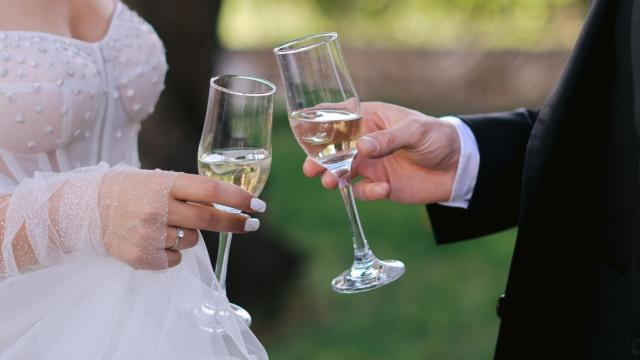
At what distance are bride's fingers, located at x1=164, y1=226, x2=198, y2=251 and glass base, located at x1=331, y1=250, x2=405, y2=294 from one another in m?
0.46

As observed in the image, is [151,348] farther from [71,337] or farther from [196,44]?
[196,44]

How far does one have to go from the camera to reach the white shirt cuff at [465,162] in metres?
2.46

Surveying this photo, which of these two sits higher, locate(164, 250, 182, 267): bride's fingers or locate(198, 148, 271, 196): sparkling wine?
locate(198, 148, 271, 196): sparkling wine

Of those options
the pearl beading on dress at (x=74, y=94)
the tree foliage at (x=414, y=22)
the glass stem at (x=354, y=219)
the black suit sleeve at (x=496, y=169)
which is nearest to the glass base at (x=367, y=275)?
the glass stem at (x=354, y=219)

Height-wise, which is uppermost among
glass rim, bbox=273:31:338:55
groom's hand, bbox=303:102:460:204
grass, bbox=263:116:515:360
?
glass rim, bbox=273:31:338:55

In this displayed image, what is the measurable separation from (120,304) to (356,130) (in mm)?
681

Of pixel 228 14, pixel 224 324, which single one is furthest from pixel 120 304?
pixel 228 14

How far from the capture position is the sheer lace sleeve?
5.34 ft

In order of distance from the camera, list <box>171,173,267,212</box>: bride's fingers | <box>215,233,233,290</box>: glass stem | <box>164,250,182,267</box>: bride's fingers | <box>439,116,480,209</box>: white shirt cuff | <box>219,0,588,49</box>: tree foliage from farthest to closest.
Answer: <box>219,0,588,49</box>: tree foliage, <box>439,116,480,209</box>: white shirt cuff, <box>215,233,233,290</box>: glass stem, <box>164,250,182,267</box>: bride's fingers, <box>171,173,267,212</box>: bride's fingers

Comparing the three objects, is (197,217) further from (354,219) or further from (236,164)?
(354,219)

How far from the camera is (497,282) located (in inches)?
214

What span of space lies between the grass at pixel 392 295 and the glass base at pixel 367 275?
2545 millimetres

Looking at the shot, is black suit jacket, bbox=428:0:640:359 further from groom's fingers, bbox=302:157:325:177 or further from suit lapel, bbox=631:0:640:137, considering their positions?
groom's fingers, bbox=302:157:325:177

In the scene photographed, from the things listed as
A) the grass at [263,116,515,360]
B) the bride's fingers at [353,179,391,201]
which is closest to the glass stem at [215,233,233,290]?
the bride's fingers at [353,179,391,201]
